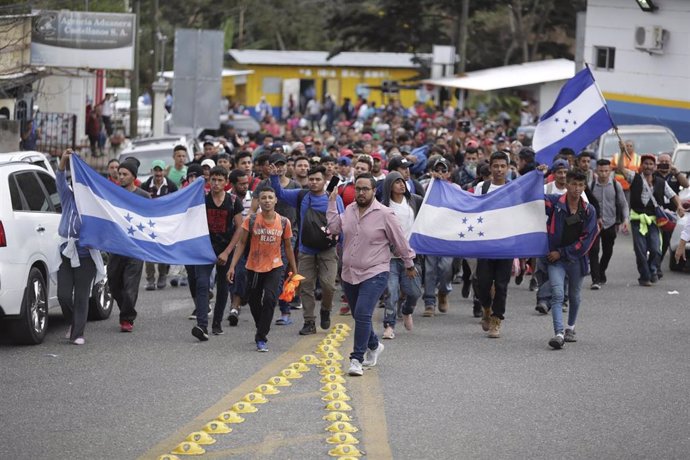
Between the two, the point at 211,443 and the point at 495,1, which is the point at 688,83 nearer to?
the point at 495,1

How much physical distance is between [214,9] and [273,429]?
61.4 metres

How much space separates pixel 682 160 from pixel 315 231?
13.4 metres

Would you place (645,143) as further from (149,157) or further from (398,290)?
(398,290)

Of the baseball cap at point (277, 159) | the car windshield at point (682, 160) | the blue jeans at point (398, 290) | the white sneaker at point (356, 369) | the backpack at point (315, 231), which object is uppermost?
the baseball cap at point (277, 159)

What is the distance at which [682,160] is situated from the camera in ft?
85.8

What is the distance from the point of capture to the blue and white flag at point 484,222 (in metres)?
14.7

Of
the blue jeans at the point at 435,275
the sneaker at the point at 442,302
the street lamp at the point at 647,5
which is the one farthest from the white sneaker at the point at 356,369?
the street lamp at the point at 647,5

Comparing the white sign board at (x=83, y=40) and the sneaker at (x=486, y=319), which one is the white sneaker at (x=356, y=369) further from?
the white sign board at (x=83, y=40)

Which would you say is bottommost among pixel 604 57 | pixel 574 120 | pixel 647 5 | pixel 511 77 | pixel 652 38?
pixel 574 120

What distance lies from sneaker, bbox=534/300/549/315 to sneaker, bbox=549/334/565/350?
118 inches

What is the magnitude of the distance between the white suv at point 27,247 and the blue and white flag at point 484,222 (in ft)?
12.6

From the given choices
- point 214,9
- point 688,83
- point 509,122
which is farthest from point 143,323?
point 214,9

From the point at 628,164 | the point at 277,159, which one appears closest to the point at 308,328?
the point at 277,159

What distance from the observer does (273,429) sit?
9.31 m
